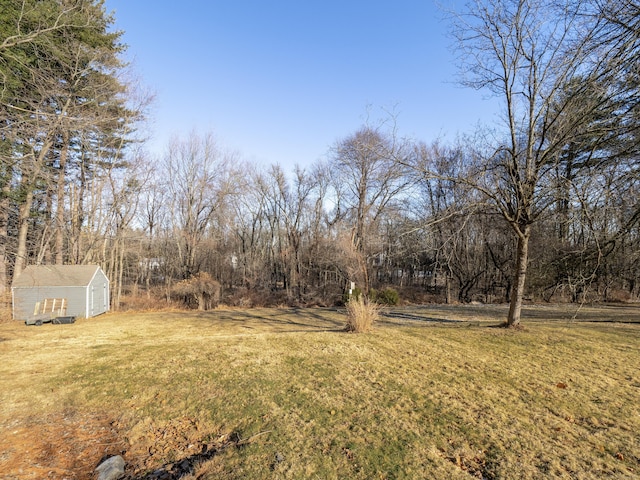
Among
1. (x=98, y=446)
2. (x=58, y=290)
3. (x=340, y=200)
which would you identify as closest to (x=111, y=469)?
(x=98, y=446)

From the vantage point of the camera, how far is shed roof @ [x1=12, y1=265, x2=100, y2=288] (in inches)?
527

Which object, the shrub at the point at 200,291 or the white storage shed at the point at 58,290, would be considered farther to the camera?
the shrub at the point at 200,291

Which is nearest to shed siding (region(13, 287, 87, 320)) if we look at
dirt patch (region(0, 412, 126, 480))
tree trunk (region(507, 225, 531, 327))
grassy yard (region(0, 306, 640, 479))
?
grassy yard (region(0, 306, 640, 479))

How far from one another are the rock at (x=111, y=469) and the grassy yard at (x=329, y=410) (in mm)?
93

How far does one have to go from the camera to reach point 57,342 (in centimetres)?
802

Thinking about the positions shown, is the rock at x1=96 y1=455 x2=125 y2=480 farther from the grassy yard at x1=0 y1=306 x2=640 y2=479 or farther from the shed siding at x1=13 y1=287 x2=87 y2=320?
the shed siding at x1=13 y1=287 x2=87 y2=320

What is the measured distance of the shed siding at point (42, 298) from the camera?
1327 centimetres

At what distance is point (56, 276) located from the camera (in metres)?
14.1

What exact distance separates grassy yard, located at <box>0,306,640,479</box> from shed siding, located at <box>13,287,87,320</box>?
8540 mm

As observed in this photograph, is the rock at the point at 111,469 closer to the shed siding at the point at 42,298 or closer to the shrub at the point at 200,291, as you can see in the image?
the shed siding at the point at 42,298

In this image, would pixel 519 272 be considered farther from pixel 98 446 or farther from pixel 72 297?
pixel 72 297

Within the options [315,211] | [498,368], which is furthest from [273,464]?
[315,211]

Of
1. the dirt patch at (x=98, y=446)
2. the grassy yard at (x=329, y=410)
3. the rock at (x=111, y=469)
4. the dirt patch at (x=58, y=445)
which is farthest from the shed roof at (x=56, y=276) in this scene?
the rock at (x=111, y=469)

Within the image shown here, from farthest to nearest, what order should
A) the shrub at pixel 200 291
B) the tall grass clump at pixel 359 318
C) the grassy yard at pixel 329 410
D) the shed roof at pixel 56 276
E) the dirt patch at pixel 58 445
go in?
the shrub at pixel 200 291 < the shed roof at pixel 56 276 < the tall grass clump at pixel 359 318 < the dirt patch at pixel 58 445 < the grassy yard at pixel 329 410
